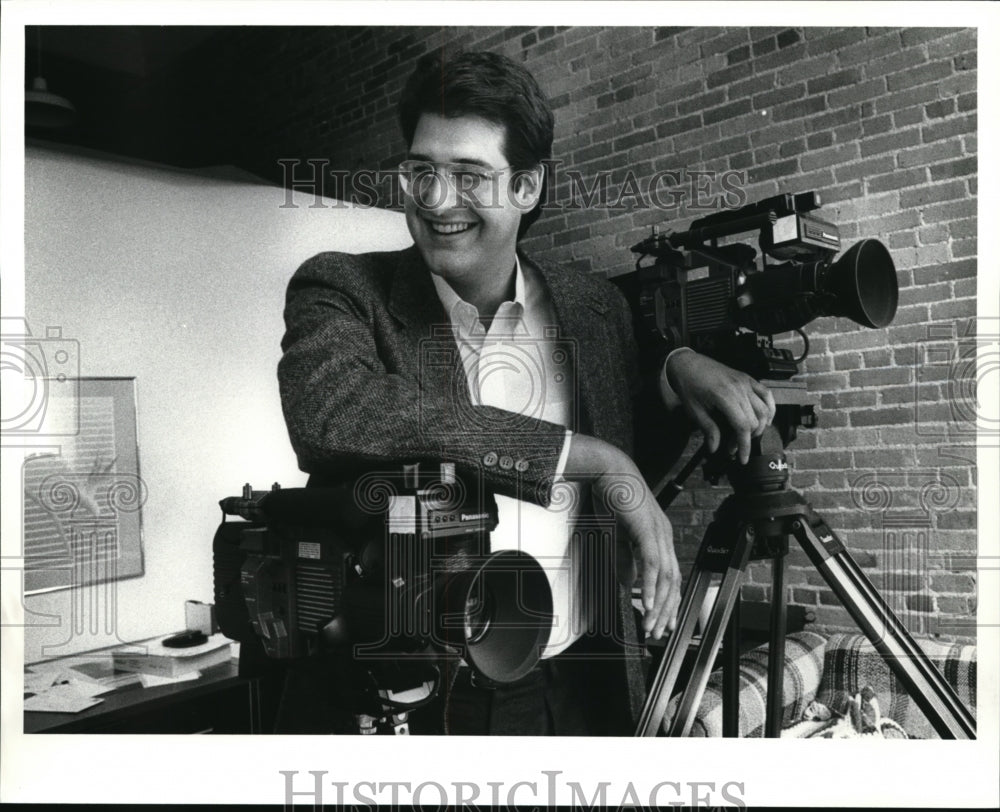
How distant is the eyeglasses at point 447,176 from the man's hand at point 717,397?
59cm

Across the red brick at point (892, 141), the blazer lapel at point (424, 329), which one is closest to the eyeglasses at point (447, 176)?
the blazer lapel at point (424, 329)

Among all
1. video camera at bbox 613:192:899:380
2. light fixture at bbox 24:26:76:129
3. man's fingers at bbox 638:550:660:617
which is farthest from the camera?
light fixture at bbox 24:26:76:129

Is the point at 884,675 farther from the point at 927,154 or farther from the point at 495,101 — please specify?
the point at 495,101

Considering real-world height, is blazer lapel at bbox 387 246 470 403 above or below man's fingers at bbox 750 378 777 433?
above

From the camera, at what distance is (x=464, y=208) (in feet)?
6.98

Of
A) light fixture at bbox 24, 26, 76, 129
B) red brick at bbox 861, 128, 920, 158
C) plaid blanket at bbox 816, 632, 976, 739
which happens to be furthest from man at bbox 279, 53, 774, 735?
light fixture at bbox 24, 26, 76, 129

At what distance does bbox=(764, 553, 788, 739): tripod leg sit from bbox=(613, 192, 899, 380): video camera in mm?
443

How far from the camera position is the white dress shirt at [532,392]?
2109 mm

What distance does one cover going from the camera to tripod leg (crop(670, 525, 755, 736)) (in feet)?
6.69

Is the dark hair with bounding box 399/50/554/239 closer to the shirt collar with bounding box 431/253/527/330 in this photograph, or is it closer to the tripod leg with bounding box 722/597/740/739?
the shirt collar with bounding box 431/253/527/330

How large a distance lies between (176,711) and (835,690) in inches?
61.1

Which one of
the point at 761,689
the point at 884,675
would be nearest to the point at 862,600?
the point at 884,675

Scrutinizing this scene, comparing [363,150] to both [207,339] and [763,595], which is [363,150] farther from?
[763,595]

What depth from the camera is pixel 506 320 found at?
84.6 inches
